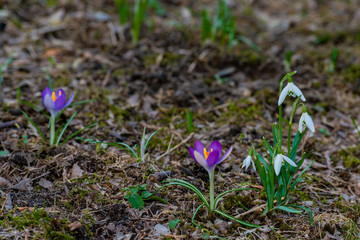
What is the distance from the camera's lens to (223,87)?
10.2 ft

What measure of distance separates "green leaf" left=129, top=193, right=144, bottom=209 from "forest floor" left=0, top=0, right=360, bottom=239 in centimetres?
6

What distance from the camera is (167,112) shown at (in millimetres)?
2771

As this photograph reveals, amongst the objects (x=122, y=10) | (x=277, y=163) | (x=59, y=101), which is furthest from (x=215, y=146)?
(x=122, y=10)

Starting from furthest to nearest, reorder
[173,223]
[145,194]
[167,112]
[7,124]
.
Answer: [167,112]
[7,124]
[145,194]
[173,223]

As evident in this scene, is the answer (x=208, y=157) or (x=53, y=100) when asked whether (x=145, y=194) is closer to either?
(x=208, y=157)

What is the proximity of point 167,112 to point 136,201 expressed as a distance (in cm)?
110

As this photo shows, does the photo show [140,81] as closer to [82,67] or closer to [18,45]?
[82,67]

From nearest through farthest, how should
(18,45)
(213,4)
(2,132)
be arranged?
A: (2,132)
(18,45)
(213,4)

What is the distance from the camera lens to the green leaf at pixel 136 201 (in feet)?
5.82

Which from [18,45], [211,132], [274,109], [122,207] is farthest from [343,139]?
[18,45]

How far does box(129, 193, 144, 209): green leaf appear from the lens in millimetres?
1775

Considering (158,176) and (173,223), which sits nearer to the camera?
(173,223)

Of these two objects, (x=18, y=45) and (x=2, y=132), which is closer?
(x=2, y=132)

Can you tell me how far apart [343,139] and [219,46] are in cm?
157
